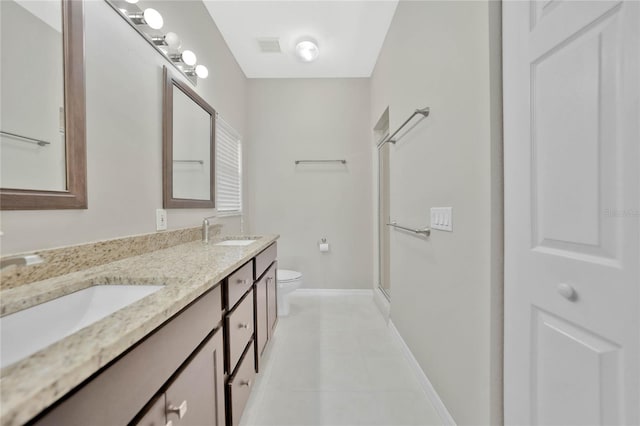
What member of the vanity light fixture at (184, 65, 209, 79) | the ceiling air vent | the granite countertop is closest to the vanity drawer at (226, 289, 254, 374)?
the granite countertop

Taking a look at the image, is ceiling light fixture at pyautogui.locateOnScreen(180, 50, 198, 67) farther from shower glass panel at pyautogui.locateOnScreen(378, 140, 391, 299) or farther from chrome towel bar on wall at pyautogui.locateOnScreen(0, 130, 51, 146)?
shower glass panel at pyautogui.locateOnScreen(378, 140, 391, 299)

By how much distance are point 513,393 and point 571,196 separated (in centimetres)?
69

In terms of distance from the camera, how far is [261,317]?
1530mm

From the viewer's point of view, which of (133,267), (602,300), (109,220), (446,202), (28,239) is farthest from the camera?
(446,202)

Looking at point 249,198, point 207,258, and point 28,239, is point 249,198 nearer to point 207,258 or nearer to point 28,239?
point 207,258

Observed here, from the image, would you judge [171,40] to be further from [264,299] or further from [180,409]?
[180,409]

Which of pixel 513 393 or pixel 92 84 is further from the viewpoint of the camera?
pixel 92 84

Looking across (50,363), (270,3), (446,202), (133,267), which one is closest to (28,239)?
(133,267)

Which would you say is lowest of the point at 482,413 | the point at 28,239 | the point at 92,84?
the point at 482,413

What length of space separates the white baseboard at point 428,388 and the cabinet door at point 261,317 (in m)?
0.97

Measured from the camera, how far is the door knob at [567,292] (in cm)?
65

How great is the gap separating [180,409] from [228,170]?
2104 mm

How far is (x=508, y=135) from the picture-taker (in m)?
0.86

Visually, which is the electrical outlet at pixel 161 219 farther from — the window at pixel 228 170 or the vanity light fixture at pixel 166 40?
the vanity light fixture at pixel 166 40
